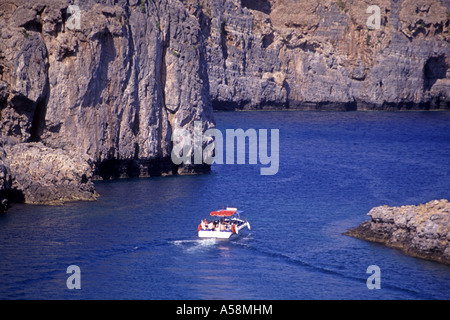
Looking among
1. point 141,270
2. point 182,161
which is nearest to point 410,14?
point 182,161

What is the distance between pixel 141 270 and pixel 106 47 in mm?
27011

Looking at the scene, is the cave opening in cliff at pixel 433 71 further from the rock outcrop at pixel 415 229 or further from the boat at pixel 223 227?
the boat at pixel 223 227

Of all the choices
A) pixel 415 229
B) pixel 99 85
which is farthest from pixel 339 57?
pixel 415 229

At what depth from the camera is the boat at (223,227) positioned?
44.6 meters

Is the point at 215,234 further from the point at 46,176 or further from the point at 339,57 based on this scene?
the point at 339,57

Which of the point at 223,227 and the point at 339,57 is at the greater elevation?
the point at 339,57

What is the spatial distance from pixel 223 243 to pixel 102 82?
22095 mm

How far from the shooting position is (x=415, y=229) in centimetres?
4184

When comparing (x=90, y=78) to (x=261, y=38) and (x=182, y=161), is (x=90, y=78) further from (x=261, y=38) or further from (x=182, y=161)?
(x=261, y=38)

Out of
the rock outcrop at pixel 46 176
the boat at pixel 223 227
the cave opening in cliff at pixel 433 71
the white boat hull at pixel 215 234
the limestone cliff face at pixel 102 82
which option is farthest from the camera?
the cave opening in cliff at pixel 433 71

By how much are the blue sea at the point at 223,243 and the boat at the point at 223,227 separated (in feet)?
2.06

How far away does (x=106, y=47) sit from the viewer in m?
59.3

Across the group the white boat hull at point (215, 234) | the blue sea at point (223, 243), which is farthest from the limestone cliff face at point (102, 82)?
the white boat hull at point (215, 234)

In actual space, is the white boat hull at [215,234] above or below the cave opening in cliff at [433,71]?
below
